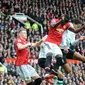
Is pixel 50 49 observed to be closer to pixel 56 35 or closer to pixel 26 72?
pixel 56 35

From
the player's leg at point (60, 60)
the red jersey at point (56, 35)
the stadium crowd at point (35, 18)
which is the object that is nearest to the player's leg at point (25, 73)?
the player's leg at point (60, 60)

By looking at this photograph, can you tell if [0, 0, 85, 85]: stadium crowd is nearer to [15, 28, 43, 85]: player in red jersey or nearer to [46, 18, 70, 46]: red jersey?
[46, 18, 70, 46]: red jersey

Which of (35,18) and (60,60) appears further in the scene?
(35,18)

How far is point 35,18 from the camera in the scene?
2869cm

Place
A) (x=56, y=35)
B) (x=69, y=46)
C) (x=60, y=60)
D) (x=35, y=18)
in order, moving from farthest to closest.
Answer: (x=35, y=18) → (x=69, y=46) → (x=56, y=35) → (x=60, y=60)

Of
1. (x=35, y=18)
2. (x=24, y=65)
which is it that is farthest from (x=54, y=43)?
(x=35, y=18)

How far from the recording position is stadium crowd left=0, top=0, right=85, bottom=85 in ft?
68.6

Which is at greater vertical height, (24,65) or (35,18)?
(24,65)

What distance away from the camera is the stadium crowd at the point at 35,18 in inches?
824

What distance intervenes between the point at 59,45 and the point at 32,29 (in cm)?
1227

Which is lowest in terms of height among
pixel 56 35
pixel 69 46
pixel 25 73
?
pixel 25 73

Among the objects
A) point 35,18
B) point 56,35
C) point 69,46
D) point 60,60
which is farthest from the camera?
point 35,18

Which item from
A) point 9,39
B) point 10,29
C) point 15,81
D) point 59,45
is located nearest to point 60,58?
point 59,45

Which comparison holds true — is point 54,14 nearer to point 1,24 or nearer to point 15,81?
point 1,24
